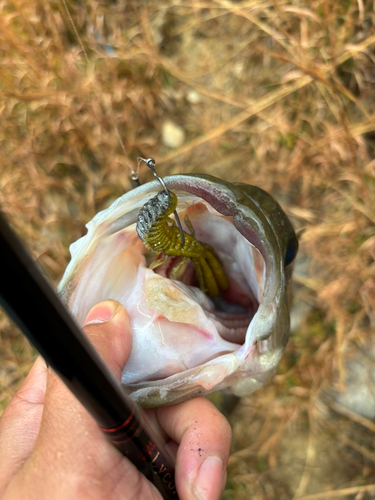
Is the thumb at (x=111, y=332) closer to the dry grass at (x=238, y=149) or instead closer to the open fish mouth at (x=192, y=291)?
the open fish mouth at (x=192, y=291)

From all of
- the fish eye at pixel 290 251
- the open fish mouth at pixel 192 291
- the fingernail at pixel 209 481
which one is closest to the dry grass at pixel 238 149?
the fish eye at pixel 290 251

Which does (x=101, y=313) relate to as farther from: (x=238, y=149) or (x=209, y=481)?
(x=238, y=149)

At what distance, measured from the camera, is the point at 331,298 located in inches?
93.0

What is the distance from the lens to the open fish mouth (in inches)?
41.5

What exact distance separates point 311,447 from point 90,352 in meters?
2.24

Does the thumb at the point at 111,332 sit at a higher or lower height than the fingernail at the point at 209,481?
higher

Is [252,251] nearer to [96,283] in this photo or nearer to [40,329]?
[96,283]

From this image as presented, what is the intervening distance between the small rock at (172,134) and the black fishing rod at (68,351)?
2009 mm

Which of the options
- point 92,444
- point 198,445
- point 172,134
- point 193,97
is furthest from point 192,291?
point 193,97

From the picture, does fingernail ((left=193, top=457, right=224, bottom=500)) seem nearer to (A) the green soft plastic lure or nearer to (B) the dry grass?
(A) the green soft plastic lure

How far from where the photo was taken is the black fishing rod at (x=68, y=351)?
60cm

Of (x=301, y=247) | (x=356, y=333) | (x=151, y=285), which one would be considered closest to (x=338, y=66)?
(x=301, y=247)

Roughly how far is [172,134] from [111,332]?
1882mm

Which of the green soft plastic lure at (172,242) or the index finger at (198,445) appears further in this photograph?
the index finger at (198,445)
